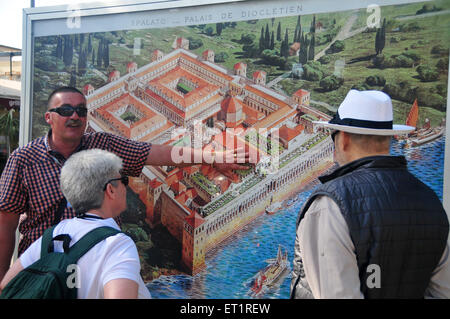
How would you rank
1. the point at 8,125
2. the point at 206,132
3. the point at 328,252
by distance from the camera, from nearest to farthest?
the point at 328,252, the point at 206,132, the point at 8,125

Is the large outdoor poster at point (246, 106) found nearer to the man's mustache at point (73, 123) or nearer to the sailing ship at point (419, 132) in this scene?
the sailing ship at point (419, 132)

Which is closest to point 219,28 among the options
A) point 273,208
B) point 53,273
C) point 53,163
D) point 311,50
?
point 311,50

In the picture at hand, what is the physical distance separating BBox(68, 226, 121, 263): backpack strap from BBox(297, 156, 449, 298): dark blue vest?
75cm

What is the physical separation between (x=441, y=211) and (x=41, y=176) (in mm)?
2088

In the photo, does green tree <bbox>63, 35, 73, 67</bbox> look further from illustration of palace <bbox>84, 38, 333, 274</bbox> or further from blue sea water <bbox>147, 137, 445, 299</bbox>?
blue sea water <bbox>147, 137, 445, 299</bbox>

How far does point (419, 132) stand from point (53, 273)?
193 cm

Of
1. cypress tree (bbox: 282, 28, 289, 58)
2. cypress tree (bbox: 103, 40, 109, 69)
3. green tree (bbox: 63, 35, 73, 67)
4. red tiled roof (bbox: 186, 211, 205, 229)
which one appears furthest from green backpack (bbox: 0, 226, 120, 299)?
green tree (bbox: 63, 35, 73, 67)

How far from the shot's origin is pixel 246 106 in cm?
269

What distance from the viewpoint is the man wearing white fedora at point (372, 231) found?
1441mm

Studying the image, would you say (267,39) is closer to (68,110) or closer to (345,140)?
(345,140)

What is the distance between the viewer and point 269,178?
102 inches

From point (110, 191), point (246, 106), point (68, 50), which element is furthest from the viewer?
point (68, 50)

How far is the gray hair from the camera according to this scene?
5.65 ft

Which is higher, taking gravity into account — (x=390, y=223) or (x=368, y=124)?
(x=368, y=124)
